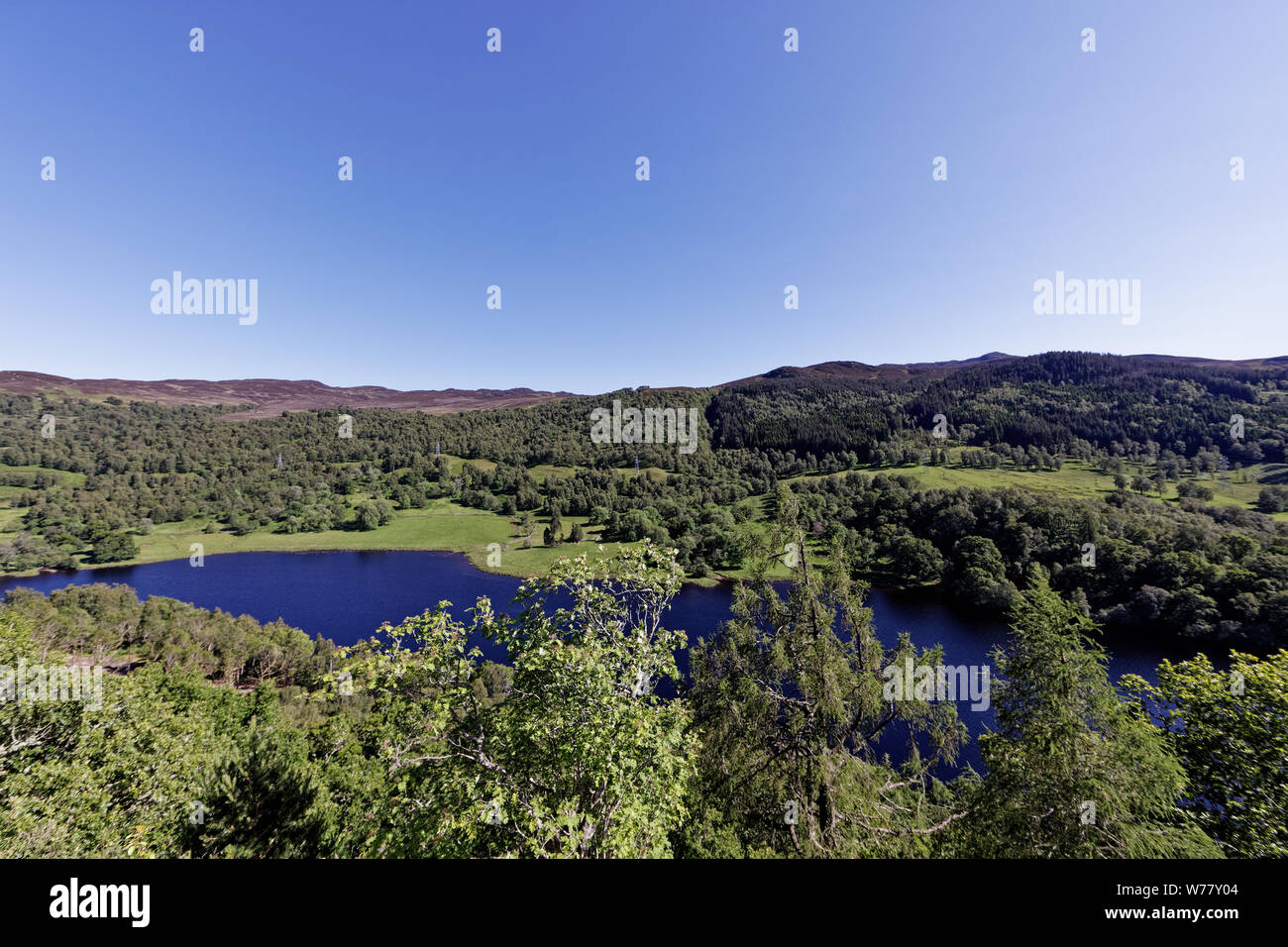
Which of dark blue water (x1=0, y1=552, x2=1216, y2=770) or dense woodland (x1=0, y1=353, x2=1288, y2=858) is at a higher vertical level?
dense woodland (x1=0, y1=353, x2=1288, y2=858)

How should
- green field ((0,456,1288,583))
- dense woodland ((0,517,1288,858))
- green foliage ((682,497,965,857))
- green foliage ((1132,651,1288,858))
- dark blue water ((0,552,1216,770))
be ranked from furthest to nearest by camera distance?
green field ((0,456,1288,583)) → dark blue water ((0,552,1216,770)) → green foliage ((682,497,965,857)) → green foliage ((1132,651,1288,858)) → dense woodland ((0,517,1288,858))

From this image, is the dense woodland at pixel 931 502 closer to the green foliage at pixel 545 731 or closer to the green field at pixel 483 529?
the green field at pixel 483 529

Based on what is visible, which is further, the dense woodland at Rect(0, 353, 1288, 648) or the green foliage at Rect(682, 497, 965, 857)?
the dense woodland at Rect(0, 353, 1288, 648)

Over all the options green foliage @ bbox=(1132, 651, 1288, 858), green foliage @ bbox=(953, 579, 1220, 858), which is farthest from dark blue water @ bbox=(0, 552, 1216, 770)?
green foliage @ bbox=(953, 579, 1220, 858)

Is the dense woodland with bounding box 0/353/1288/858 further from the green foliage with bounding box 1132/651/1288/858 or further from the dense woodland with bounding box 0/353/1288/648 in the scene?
the dense woodland with bounding box 0/353/1288/648

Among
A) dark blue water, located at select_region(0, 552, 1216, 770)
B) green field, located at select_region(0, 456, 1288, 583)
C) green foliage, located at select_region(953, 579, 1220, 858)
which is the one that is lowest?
dark blue water, located at select_region(0, 552, 1216, 770)

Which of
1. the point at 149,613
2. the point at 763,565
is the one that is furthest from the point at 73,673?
the point at 149,613
